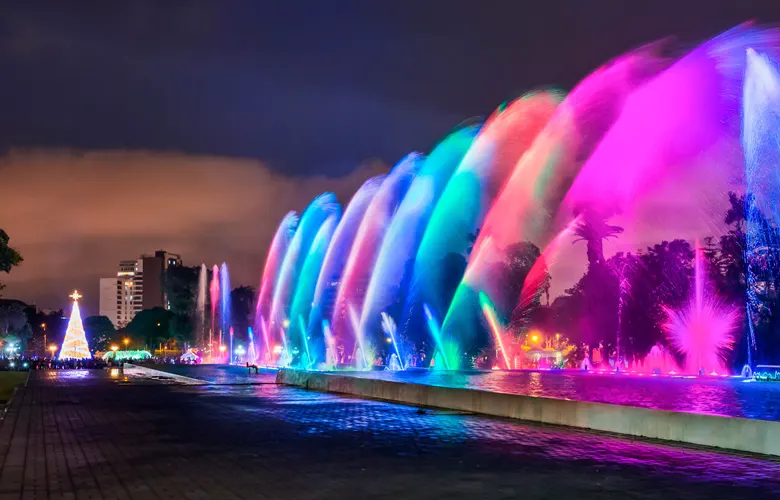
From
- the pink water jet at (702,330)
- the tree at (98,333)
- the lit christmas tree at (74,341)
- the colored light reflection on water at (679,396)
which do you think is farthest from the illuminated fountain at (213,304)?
the tree at (98,333)

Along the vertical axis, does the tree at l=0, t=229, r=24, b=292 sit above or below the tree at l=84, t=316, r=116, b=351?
above

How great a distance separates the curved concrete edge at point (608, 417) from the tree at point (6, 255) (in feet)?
38.9

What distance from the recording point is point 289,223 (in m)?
58.3

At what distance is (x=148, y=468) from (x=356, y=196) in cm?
3793

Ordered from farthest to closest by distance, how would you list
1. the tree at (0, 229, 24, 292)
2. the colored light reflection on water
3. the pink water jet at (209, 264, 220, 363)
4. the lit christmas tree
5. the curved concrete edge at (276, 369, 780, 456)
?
the lit christmas tree → the pink water jet at (209, 264, 220, 363) → the tree at (0, 229, 24, 292) → the colored light reflection on water → the curved concrete edge at (276, 369, 780, 456)

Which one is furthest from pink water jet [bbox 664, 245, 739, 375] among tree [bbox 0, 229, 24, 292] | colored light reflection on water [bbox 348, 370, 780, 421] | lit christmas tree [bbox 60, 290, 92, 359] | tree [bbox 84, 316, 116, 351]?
tree [bbox 84, 316, 116, 351]

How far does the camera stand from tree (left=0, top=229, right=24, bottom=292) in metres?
25.2

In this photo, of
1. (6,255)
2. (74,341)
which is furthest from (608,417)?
(74,341)

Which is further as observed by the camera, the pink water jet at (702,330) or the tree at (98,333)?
the tree at (98,333)

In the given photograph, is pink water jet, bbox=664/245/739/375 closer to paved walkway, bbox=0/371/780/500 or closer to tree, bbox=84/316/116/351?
paved walkway, bbox=0/371/780/500

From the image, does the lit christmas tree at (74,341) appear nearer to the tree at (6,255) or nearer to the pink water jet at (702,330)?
the pink water jet at (702,330)

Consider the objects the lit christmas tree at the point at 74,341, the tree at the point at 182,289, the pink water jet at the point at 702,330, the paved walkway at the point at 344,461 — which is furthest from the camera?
the tree at the point at 182,289

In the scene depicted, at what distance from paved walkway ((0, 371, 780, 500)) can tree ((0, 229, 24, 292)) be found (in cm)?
644

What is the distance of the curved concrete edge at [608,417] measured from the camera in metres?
13.3
